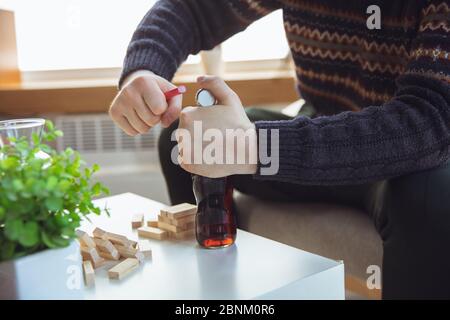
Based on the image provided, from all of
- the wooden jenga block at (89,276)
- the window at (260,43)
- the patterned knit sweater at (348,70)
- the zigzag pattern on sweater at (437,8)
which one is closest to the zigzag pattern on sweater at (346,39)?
the patterned knit sweater at (348,70)

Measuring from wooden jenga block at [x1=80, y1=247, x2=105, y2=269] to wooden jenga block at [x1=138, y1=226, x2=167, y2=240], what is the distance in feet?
0.33

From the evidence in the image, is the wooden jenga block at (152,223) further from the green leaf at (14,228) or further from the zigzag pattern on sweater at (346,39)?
the zigzag pattern on sweater at (346,39)

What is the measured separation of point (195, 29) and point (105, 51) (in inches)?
36.7

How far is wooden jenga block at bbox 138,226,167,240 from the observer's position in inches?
30.0

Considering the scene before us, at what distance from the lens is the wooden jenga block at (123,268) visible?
0.64 meters

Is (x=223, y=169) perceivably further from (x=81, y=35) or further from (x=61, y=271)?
(x=81, y=35)

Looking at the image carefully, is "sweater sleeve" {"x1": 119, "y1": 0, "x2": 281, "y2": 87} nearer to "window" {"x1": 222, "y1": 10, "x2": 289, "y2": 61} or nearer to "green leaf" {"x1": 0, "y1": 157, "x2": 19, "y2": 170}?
"green leaf" {"x1": 0, "y1": 157, "x2": 19, "y2": 170}

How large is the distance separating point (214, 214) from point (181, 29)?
1.60 ft

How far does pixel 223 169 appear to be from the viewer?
684 mm

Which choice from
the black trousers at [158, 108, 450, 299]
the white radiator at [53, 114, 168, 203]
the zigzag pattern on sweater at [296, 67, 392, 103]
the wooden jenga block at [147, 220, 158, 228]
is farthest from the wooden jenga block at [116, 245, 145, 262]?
the white radiator at [53, 114, 168, 203]

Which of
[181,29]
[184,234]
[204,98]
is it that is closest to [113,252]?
[184,234]

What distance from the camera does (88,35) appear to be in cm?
196

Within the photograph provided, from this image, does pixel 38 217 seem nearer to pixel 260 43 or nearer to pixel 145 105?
pixel 145 105
